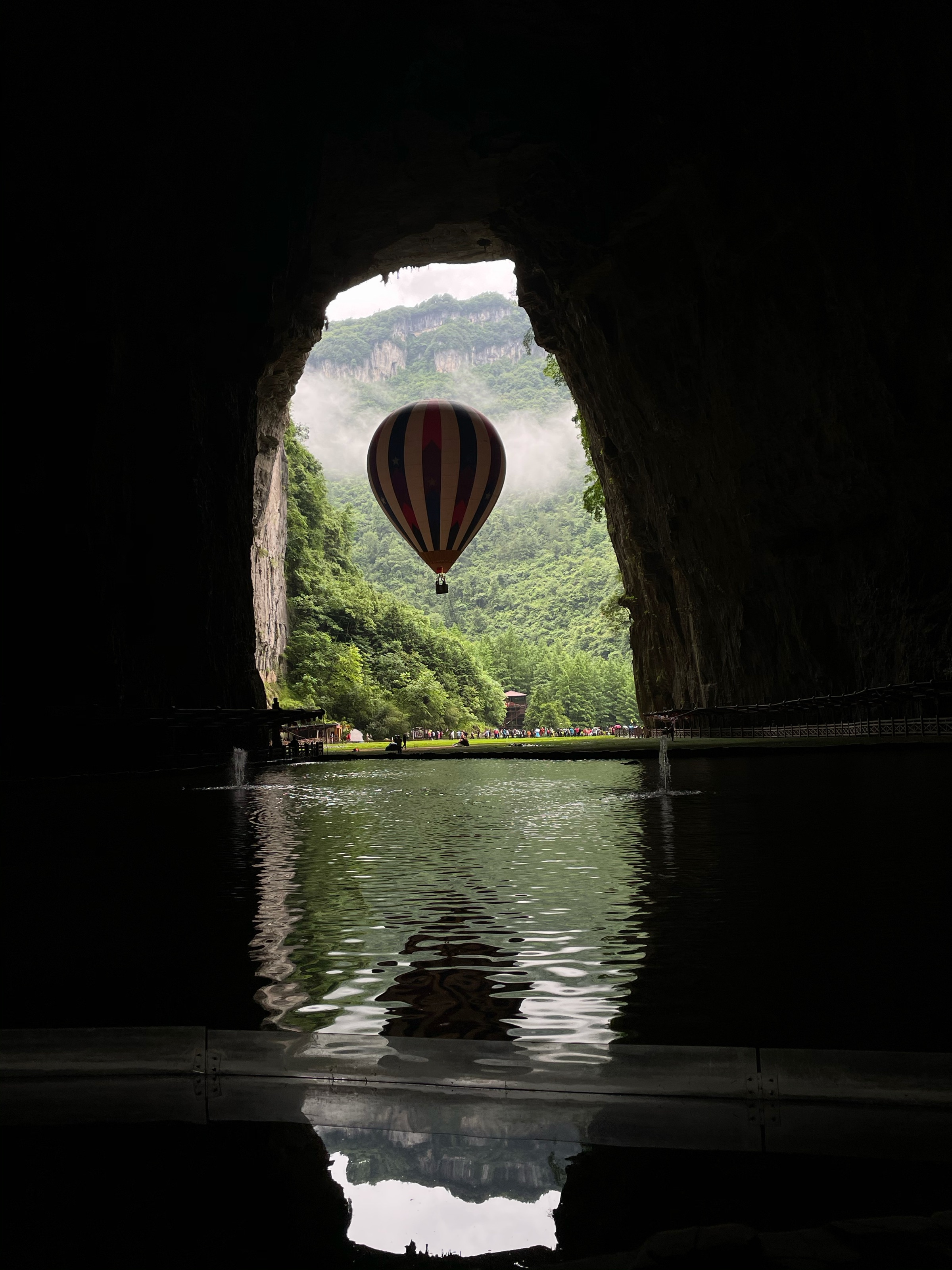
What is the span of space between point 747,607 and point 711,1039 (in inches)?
1164

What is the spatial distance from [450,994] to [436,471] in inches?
1563

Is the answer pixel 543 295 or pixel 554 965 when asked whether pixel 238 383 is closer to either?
pixel 543 295

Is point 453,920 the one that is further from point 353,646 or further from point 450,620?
point 450,620

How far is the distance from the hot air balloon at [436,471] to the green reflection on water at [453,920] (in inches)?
1294

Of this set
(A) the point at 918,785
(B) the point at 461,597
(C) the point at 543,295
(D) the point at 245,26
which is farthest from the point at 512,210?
(B) the point at 461,597

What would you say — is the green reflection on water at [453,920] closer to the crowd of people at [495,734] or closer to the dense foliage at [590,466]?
the crowd of people at [495,734]

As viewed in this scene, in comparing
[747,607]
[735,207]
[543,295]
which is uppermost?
[543,295]

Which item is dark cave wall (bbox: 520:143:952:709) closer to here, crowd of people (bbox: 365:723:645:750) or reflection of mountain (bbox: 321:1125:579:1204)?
crowd of people (bbox: 365:723:645:750)

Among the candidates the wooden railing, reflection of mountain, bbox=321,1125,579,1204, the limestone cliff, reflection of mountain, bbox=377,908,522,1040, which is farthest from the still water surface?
the limestone cliff

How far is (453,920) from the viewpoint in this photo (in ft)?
14.8

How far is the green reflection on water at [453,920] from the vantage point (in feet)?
9.93

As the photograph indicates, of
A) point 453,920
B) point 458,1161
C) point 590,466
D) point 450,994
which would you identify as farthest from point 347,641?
point 458,1161

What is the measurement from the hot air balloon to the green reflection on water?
32860mm

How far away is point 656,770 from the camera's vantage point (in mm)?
16594
